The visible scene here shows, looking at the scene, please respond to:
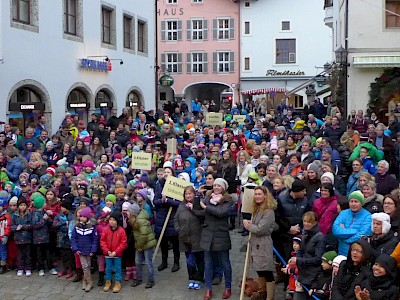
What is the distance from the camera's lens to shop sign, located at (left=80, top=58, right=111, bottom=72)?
865 inches

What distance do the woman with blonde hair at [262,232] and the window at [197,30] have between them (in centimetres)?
3803

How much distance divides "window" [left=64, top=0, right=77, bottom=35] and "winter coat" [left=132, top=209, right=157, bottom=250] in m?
13.9

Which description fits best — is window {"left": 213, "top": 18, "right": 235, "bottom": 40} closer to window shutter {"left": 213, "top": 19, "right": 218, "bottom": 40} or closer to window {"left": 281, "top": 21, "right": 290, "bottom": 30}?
window shutter {"left": 213, "top": 19, "right": 218, "bottom": 40}

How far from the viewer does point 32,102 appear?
63.8ft

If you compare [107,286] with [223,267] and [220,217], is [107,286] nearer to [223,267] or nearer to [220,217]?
[223,267]

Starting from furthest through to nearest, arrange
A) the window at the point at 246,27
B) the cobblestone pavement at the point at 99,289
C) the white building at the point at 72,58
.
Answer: the window at the point at 246,27, the white building at the point at 72,58, the cobblestone pavement at the point at 99,289

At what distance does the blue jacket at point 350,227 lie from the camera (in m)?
7.12

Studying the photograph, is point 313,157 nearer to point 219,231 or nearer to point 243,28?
point 219,231

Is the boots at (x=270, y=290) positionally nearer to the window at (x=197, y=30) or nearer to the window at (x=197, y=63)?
the window at (x=197, y=63)

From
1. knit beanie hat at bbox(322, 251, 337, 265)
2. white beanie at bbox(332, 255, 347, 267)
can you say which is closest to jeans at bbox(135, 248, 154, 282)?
knit beanie hat at bbox(322, 251, 337, 265)

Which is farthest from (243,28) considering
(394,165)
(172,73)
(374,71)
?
(394,165)

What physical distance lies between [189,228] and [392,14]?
1567 centimetres

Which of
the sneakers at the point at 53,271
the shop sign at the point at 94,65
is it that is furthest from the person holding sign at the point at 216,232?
the shop sign at the point at 94,65

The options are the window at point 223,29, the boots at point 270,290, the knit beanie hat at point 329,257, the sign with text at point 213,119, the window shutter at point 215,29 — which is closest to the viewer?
the knit beanie hat at point 329,257
